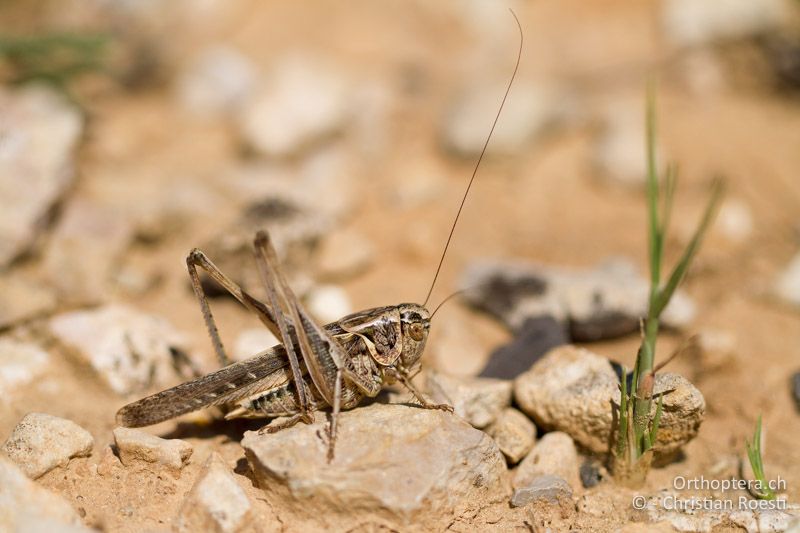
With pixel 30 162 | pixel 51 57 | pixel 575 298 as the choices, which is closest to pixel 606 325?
pixel 575 298

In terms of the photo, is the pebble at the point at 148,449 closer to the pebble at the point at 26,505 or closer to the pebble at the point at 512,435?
the pebble at the point at 26,505

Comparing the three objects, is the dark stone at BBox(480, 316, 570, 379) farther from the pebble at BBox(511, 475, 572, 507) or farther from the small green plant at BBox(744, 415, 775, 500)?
the small green plant at BBox(744, 415, 775, 500)

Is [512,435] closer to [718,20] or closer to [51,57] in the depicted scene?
[51,57]

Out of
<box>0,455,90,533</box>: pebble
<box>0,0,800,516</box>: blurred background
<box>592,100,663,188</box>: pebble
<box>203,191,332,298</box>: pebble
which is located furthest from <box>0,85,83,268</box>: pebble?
<box>592,100,663,188</box>: pebble

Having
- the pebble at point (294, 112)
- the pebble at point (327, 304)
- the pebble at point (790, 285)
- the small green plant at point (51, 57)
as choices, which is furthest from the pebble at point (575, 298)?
the small green plant at point (51, 57)

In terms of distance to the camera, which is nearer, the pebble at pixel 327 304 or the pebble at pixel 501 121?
the pebble at pixel 327 304
